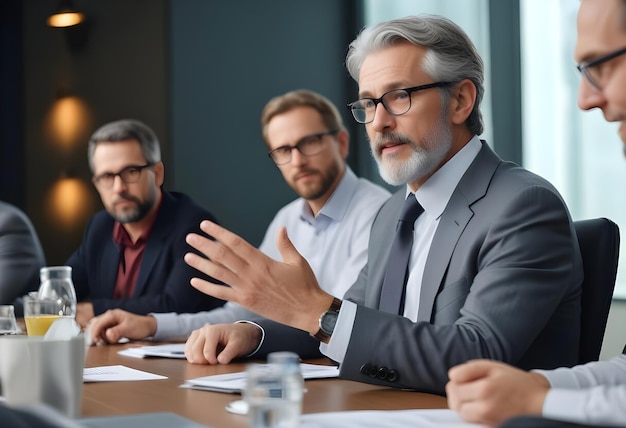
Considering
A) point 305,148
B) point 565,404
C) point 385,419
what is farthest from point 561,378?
point 305,148

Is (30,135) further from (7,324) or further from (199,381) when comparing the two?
(199,381)

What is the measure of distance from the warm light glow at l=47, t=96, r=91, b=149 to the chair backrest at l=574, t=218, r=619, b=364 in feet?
14.8

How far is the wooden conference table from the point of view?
161 cm

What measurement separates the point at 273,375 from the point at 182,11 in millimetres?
5210

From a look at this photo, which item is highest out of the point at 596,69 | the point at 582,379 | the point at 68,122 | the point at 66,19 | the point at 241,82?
the point at 66,19

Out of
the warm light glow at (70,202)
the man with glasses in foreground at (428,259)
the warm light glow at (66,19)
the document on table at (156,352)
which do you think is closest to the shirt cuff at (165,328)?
the document on table at (156,352)

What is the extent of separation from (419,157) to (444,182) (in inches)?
4.0

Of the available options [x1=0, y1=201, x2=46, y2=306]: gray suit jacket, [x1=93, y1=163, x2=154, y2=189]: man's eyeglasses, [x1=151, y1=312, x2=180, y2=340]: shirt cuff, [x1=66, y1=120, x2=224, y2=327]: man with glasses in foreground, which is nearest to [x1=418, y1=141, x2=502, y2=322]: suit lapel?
[x1=151, y1=312, x2=180, y2=340]: shirt cuff

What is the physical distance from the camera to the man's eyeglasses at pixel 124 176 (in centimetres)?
441

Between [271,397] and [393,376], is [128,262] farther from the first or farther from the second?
[271,397]

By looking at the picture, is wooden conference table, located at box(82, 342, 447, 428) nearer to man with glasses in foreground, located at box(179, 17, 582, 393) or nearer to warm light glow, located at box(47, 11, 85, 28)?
man with glasses in foreground, located at box(179, 17, 582, 393)

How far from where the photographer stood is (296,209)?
4637 millimetres

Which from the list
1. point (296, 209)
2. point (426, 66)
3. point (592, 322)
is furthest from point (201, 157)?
point (592, 322)

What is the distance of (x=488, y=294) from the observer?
6.68 feet
